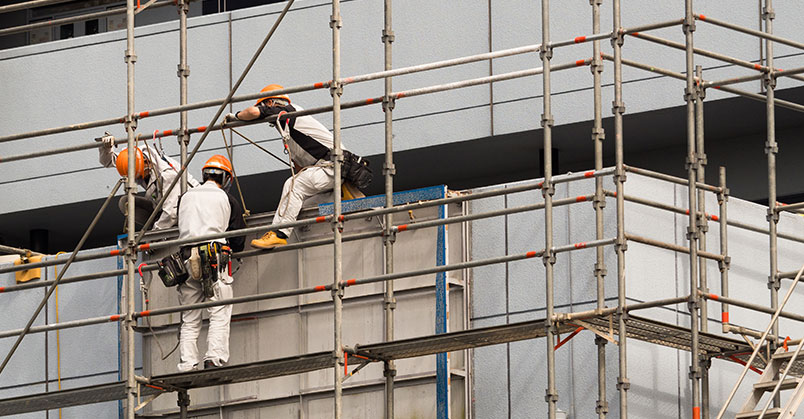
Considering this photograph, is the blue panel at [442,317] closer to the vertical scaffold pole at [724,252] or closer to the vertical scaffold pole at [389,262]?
the vertical scaffold pole at [389,262]

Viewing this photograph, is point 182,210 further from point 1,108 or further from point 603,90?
point 1,108

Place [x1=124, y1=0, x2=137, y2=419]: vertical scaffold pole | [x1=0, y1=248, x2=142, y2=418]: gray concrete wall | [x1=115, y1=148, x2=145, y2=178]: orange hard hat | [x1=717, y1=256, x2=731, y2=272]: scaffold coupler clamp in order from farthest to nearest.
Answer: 1. [x1=0, y1=248, x2=142, y2=418]: gray concrete wall
2. [x1=115, y1=148, x2=145, y2=178]: orange hard hat
3. [x1=124, y1=0, x2=137, y2=419]: vertical scaffold pole
4. [x1=717, y1=256, x2=731, y2=272]: scaffold coupler clamp

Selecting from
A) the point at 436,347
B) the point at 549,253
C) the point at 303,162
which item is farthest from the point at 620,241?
the point at 303,162

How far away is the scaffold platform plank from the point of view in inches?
692

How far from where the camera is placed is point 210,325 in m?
19.6

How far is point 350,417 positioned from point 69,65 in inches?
357

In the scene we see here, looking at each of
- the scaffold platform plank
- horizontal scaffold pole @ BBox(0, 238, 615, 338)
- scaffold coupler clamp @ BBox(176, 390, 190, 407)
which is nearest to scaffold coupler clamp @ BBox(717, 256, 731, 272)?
the scaffold platform plank

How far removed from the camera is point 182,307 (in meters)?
19.0

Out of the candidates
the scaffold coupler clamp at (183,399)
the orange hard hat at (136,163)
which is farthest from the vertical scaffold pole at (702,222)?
the orange hard hat at (136,163)

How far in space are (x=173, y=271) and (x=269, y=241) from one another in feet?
3.34

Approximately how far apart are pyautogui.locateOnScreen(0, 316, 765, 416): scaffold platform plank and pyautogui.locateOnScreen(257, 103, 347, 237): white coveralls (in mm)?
1593

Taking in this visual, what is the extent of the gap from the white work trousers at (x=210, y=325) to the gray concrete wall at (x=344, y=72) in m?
5.23

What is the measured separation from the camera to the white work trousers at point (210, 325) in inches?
769

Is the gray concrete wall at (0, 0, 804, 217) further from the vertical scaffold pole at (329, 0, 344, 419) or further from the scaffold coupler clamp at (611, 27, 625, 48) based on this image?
the vertical scaffold pole at (329, 0, 344, 419)
